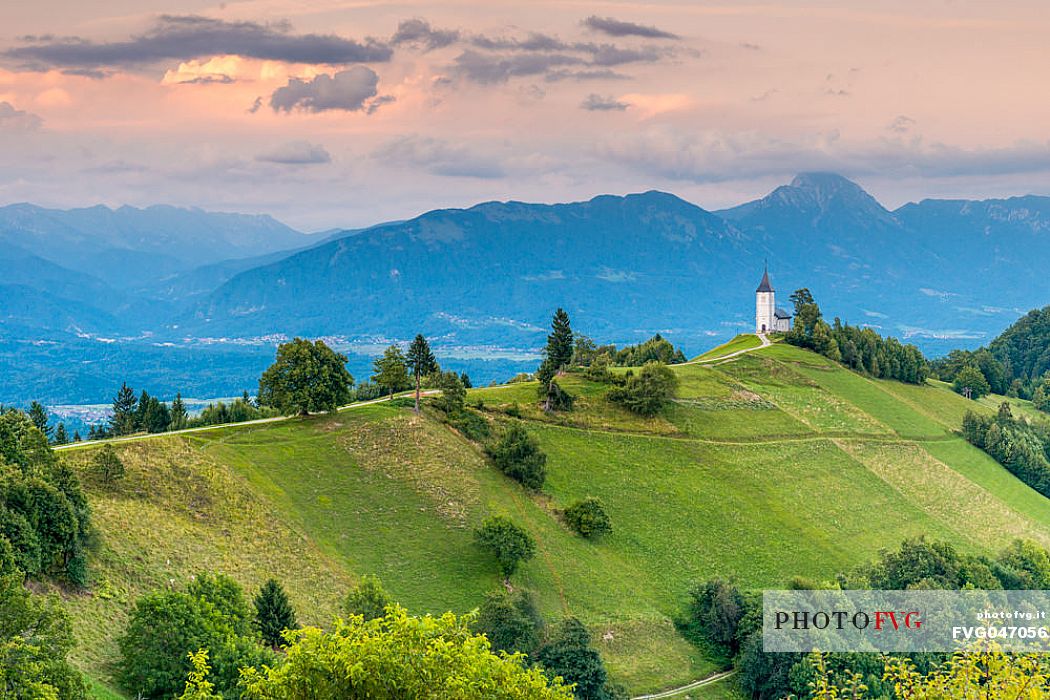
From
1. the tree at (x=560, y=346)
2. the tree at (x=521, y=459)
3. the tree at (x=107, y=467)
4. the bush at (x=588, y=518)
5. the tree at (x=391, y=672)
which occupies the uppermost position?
the tree at (x=560, y=346)

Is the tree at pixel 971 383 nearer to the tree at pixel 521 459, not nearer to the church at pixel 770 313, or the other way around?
the church at pixel 770 313

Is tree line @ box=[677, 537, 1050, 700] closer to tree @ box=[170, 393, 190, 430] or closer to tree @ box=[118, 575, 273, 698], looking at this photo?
tree @ box=[118, 575, 273, 698]

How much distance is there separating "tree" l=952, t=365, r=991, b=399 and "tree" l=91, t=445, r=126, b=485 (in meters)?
136

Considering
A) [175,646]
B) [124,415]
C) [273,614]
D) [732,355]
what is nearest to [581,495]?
[273,614]

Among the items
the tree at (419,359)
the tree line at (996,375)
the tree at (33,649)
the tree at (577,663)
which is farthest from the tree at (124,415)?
the tree line at (996,375)

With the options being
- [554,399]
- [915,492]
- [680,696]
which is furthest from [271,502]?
[915,492]

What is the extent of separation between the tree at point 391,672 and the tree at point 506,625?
1186 inches

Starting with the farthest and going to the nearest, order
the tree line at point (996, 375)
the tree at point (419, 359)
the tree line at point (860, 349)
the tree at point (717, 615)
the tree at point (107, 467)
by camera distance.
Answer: the tree line at point (996, 375) < the tree line at point (860, 349) < the tree at point (419, 359) < the tree at point (717, 615) < the tree at point (107, 467)

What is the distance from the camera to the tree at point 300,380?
78000 mm

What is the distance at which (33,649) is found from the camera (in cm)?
2972

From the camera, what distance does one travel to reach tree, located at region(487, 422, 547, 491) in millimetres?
78688

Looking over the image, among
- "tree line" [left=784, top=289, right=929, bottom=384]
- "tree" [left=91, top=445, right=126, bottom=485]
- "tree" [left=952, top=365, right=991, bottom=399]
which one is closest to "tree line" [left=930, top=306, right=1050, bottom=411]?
"tree" [left=952, top=365, right=991, bottom=399]

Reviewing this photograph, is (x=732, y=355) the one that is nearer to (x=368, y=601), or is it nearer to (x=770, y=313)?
(x=770, y=313)

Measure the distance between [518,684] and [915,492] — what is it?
279 feet
